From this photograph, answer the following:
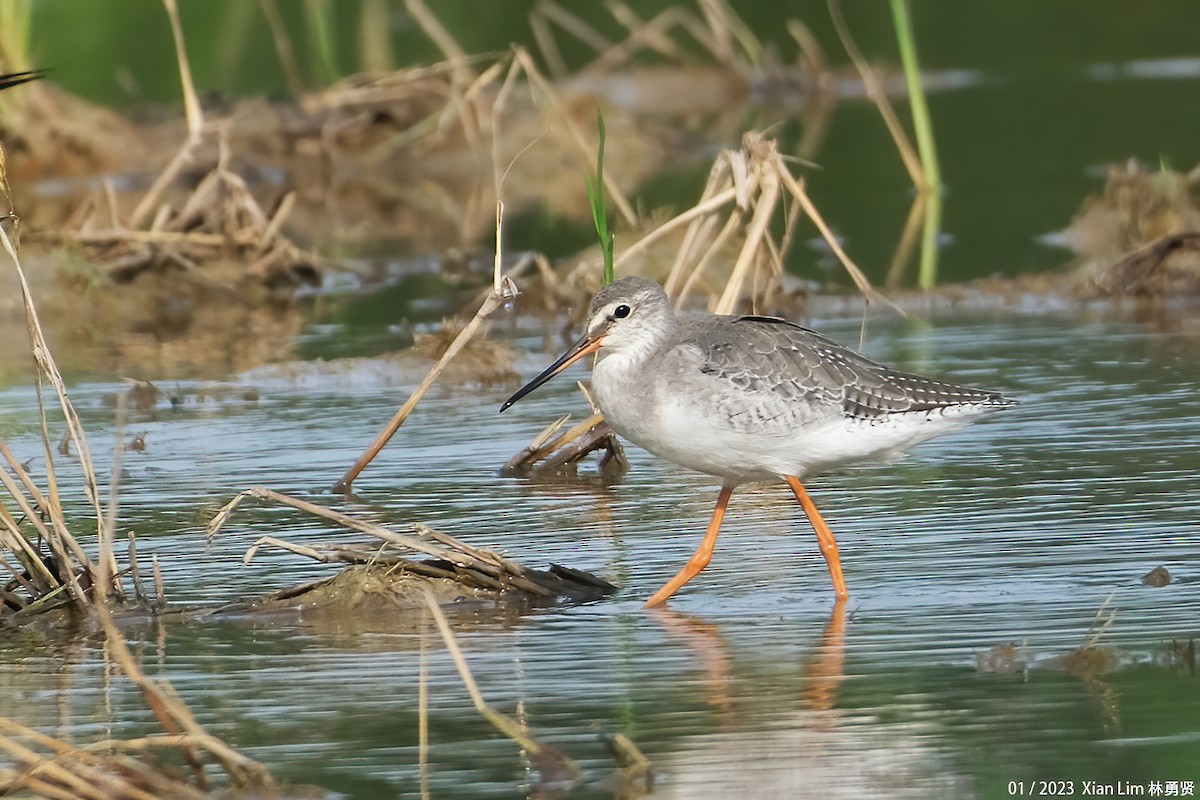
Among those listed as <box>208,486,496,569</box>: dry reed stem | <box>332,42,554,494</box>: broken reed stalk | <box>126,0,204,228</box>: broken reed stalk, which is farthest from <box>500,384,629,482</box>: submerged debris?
<box>126,0,204,228</box>: broken reed stalk

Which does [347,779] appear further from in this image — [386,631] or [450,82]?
[450,82]

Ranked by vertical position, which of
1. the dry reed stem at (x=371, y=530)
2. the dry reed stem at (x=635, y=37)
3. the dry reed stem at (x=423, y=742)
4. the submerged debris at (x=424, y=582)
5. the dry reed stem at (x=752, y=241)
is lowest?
the dry reed stem at (x=423, y=742)

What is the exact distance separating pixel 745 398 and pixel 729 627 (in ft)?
2.95

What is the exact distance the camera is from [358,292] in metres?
16.7

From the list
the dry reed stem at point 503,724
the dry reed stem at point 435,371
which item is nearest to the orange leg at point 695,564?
the dry reed stem at point 435,371

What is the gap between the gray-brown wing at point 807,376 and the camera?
761 centimetres

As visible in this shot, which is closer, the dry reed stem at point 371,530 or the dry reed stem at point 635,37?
the dry reed stem at point 371,530

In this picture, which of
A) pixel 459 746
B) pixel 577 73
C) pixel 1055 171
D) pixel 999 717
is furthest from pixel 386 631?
pixel 577 73

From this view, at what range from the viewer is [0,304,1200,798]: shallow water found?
561cm

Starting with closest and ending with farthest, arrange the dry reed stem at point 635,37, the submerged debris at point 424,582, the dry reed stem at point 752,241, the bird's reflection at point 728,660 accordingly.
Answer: the bird's reflection at point 728,660 → the submerged debris at point 424,582 → the dry reed stem at point 752,241 → the dry reed stem at point 635,37

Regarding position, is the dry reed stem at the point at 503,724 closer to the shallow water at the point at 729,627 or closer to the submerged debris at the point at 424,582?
the shallow water at the point at 729,627

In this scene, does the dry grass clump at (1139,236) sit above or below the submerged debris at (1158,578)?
above

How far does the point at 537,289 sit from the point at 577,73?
1352 cm

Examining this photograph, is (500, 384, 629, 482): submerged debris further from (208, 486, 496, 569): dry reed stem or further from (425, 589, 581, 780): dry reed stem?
(425, 589, 581, 780): dry reed stem
